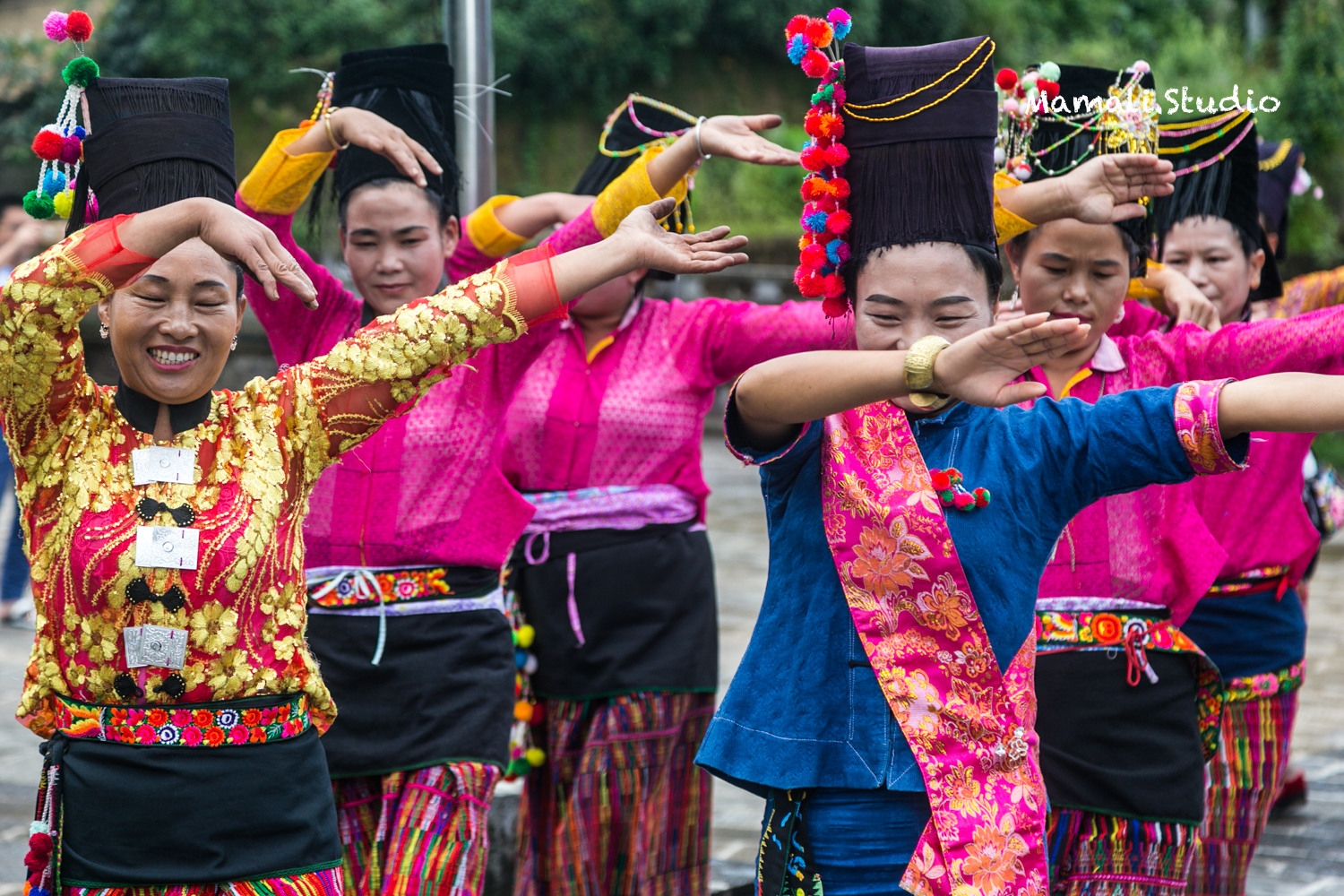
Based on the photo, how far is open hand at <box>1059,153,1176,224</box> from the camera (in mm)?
2688

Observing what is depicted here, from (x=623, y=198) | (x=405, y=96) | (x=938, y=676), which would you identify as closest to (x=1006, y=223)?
(x=623, y=198)

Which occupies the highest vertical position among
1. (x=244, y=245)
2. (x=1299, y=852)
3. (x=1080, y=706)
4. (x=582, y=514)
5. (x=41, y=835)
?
(x=244, y=245)

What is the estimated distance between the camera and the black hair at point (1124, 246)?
10.2ft

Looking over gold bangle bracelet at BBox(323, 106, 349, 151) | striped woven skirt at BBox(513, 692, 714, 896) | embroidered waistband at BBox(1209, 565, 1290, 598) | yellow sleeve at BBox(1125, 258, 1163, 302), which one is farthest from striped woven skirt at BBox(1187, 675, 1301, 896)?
gold bangle bracelet at BBox(323, 106, 349, 151)

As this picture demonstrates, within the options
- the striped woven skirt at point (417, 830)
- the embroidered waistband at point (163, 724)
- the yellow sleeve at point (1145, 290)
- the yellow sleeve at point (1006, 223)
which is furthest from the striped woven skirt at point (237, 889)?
the yellow sleeve at point (1145, 290)

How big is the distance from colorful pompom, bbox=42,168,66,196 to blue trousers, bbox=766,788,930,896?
161cm

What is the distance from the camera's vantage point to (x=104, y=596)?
2.34m

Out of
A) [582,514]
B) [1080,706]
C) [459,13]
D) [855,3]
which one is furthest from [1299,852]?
[855,3]

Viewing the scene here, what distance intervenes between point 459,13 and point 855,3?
16.3 metres

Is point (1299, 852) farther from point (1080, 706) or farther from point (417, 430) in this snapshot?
point (417, 430)

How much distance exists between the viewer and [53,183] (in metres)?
2.49

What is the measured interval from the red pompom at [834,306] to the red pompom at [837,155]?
22 centimetres

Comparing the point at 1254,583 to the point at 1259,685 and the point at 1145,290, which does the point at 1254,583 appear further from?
the point at 1145,290

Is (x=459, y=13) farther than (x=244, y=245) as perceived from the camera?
Yes
